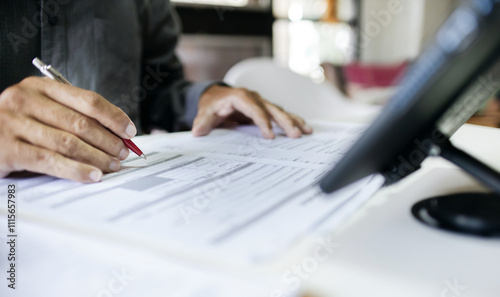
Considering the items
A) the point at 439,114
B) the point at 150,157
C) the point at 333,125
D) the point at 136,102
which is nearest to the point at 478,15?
the point at 439,114

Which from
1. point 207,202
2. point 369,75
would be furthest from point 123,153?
point 369,75

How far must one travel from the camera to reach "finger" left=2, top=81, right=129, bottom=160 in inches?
14.9

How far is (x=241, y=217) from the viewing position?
0.24m

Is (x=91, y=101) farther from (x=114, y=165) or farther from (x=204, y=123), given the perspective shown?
(x=204, y=123)

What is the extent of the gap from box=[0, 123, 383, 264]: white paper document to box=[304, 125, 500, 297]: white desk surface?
2 centimetres

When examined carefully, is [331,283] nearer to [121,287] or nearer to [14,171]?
[121,287]

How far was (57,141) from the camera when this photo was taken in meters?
0.36

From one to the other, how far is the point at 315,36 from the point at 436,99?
429cm

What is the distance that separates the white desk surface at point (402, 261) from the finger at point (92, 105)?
0.24m

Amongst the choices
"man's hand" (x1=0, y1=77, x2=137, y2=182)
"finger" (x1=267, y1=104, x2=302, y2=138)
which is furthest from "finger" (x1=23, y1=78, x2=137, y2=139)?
"finger" (x1=267, y1=104, x2=302, y2=138)

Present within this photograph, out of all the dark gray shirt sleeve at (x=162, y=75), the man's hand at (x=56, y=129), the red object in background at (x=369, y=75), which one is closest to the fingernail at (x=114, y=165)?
the man's hand at (x=56, y=129)

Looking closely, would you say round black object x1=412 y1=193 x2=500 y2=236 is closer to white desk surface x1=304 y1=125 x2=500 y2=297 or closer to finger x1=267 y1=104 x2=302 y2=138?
white desk surface x1=304 y1=125 x2=500 y2=297

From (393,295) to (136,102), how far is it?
2.81ft

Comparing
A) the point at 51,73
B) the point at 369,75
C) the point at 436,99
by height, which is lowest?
the point at 369,75
